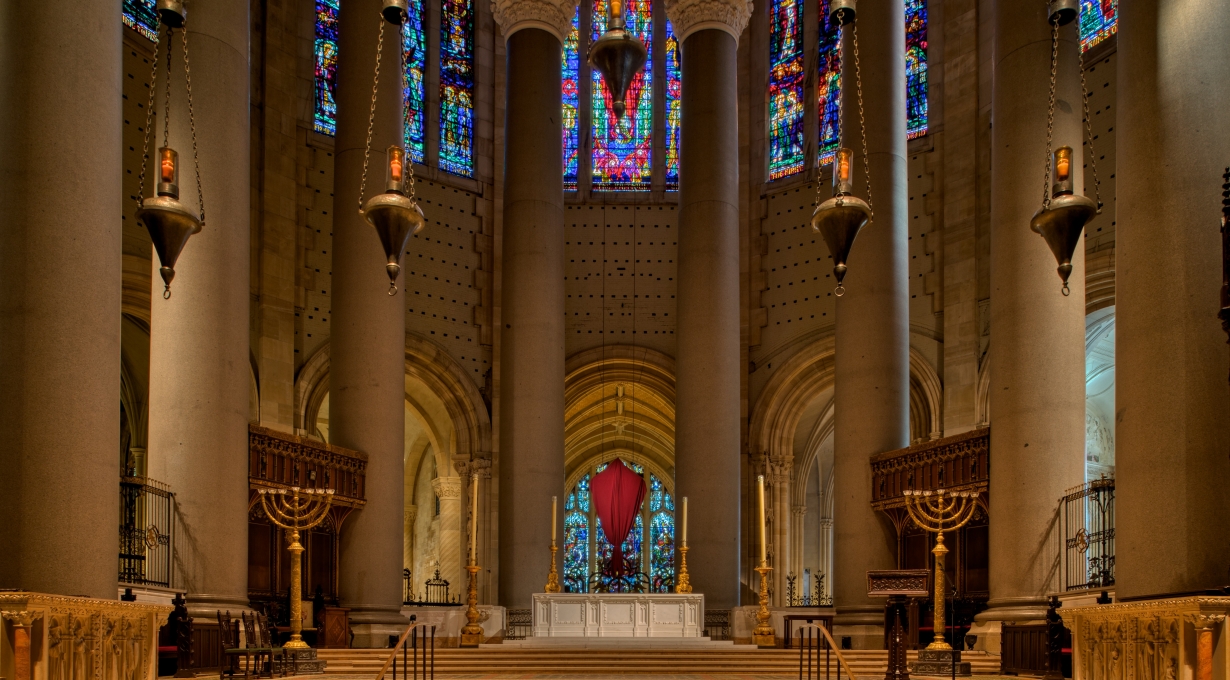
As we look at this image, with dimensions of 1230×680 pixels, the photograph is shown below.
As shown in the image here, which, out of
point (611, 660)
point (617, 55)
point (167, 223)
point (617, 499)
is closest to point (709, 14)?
point (617, 499)

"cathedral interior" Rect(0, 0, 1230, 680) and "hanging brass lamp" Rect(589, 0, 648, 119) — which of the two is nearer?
"hanging brass lamp" Rect(589, 0, 648, 119)

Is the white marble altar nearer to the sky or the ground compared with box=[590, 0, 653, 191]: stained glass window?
nearer to the ground

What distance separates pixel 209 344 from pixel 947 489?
9.16 meters

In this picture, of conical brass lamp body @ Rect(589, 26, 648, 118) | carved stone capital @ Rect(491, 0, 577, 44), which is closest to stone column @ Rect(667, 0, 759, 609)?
carved stone capital @ Rect(491, 0, 577, 44)

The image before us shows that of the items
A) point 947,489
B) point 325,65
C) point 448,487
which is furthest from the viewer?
point 448,487

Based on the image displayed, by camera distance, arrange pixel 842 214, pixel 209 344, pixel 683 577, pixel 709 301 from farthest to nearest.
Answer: pixel 709 301 → pixel 683 577 → pixel 209 344 → pixel 842 214

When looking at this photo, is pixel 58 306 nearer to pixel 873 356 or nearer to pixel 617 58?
pixel 617 58

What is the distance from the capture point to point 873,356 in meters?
17.6

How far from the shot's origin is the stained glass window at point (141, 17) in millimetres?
21500

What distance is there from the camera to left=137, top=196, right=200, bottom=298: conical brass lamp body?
10180 millimetres

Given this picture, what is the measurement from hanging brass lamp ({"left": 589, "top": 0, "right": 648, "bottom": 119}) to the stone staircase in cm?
807

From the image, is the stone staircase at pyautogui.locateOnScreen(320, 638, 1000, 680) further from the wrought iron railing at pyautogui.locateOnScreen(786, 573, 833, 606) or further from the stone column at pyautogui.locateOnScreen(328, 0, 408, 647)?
the wrought iron railing at pyautogui.locateOnScreen(786, 573, 833, 606)

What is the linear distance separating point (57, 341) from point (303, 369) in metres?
15.1

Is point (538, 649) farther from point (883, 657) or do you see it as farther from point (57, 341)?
point (57, 341)
